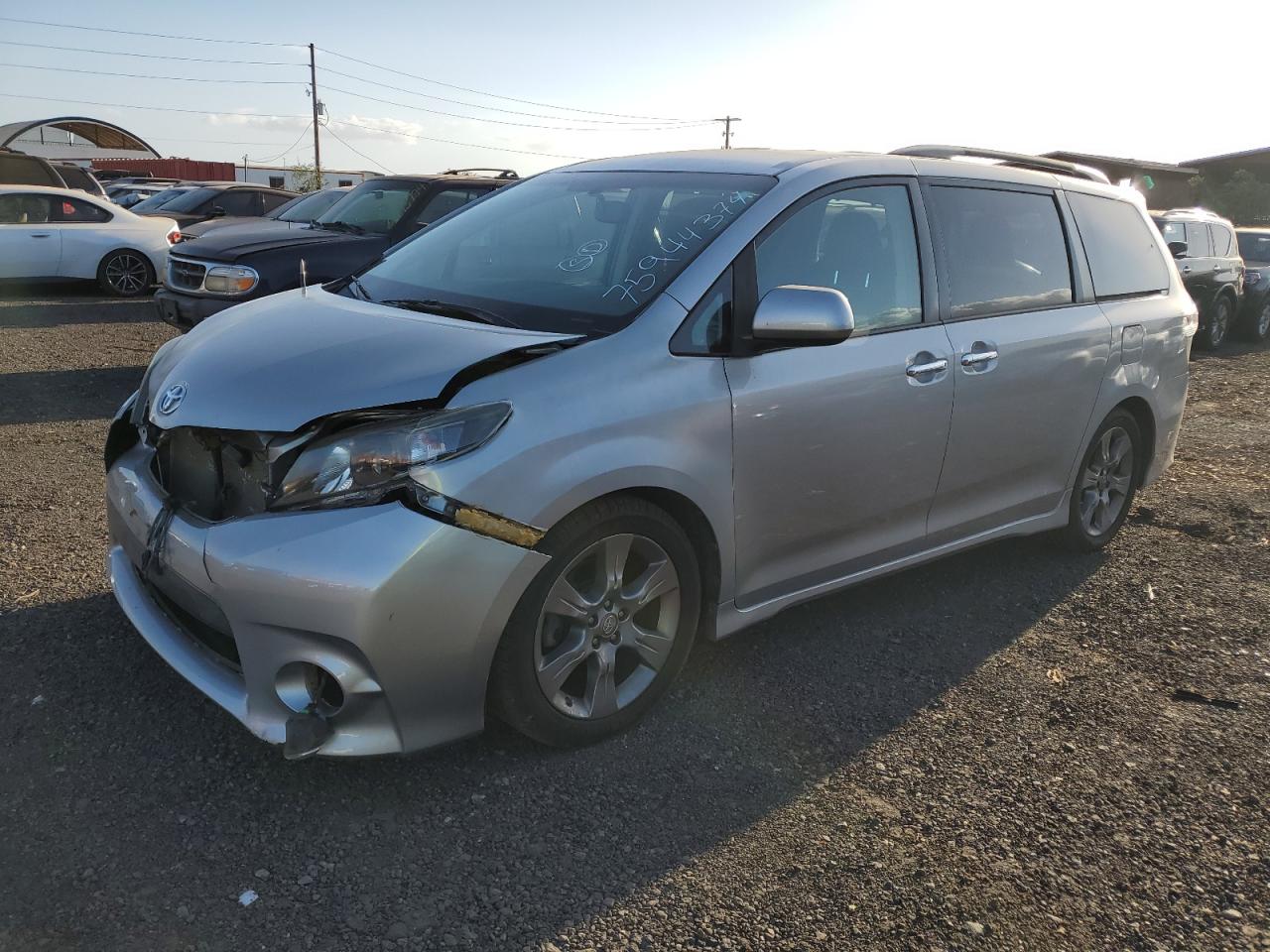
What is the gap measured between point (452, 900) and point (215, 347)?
1793 mm

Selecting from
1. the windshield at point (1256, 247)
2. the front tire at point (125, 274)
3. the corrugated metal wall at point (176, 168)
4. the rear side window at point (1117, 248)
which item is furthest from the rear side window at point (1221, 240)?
the corrugated metal wall at point (176, 168)

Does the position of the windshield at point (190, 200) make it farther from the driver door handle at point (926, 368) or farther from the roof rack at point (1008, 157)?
the driver door handle at point (926, 368)

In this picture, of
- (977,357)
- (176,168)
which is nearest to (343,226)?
(977,357)

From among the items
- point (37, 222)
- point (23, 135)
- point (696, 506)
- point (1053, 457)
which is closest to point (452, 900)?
point (696, 506)

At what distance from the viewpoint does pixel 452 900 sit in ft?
8.19

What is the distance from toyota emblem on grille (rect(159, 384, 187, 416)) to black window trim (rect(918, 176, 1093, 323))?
104 inches

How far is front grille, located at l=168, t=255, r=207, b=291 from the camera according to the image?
802 cm

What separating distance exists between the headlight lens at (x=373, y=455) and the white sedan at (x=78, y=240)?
38.6 feet

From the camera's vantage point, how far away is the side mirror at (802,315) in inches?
126

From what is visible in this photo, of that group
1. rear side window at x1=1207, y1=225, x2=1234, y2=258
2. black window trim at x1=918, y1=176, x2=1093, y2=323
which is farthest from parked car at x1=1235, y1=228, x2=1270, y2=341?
black window trim at x1=918, y1=176, x2=1093, y2=323

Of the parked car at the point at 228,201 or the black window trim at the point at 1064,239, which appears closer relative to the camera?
the black window trim at the point at 1064,239

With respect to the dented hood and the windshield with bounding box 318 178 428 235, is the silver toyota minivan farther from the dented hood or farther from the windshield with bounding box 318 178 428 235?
the windshield with bounding box 318 178 428 235

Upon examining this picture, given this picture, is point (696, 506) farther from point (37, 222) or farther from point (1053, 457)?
point (37, 222)

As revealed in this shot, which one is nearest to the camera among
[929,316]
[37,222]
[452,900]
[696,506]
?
[452,900]
